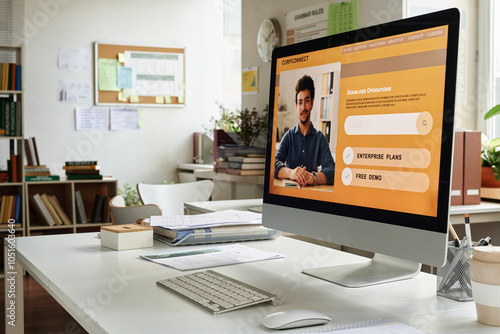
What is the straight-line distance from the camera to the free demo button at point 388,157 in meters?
1.00

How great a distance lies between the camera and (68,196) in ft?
15.1

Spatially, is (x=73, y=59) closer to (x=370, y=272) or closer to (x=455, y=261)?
(x=370, y=272)

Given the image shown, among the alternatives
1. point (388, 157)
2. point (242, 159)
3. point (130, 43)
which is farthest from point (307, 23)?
point (388, 157)

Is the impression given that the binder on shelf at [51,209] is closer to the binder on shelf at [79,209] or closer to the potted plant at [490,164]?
the binder on shelf at [79,209]

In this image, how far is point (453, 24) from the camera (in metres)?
0.96

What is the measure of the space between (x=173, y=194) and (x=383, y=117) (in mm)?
2450

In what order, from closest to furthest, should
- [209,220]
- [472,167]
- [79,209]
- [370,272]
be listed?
[370,272], [209,220], [472,167], [79,209]

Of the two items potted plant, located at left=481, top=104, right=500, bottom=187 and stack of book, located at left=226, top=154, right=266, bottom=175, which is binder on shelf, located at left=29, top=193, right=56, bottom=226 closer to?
stack of book, located at left=226, top=154, right=266, bottom=175

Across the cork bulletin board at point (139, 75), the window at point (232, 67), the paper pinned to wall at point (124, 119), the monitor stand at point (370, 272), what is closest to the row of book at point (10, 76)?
the cork bulletin board at point (139, 75)

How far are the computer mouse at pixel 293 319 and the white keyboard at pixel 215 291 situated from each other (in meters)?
0.11

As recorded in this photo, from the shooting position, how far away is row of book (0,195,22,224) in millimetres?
4277

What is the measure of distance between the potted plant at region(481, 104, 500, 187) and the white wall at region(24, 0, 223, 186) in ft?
11.9

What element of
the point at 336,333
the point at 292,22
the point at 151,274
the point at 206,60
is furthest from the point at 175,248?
the point at 206,60

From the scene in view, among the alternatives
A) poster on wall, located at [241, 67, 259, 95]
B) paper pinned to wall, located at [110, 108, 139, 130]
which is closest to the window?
paper pinned to wall, located at [110, 108, 139, 130]
